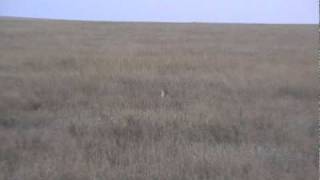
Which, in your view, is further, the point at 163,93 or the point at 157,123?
the point at 163,93

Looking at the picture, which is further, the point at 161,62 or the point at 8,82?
the point at 161,62

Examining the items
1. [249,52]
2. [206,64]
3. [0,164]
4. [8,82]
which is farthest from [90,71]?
[249,52]

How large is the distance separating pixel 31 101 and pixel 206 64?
310 inches

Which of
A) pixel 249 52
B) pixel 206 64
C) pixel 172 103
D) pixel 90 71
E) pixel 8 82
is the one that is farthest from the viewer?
pixel 249 52

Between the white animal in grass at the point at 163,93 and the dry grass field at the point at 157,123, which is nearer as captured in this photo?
the dry grass field at the point at 157,123

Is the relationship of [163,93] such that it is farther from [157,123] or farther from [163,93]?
[157,123]

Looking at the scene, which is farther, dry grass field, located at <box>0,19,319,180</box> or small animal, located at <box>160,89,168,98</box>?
small animal, located at <box>160,89,168,98</box>

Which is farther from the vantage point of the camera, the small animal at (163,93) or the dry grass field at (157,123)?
the small animal at (163,93)

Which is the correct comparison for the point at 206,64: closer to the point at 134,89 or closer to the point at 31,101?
the point at 134,89

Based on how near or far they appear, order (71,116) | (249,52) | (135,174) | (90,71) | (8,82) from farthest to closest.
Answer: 1. (249,52)
2. (90,71)
3. (8,82)
4. (71,116)
5. (135,174)

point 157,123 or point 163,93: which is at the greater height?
point 157,123

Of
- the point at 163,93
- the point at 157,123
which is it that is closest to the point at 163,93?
the point at 163,93

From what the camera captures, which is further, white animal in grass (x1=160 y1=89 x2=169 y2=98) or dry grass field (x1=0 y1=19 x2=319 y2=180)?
white animal in grass (x1=160 y1=89 x2=169 y2=98)

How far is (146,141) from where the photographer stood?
315 inches
